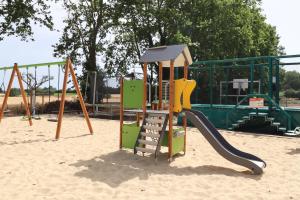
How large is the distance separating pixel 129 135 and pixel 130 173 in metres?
2.00

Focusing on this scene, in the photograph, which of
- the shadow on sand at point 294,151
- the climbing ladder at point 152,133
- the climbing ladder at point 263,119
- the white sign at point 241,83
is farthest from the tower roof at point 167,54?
the white sign at point 241,83

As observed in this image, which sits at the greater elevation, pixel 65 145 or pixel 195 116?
pixel 195 116

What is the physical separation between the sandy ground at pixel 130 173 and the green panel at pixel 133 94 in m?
1.14

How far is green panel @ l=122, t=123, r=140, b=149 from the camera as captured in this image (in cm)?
786

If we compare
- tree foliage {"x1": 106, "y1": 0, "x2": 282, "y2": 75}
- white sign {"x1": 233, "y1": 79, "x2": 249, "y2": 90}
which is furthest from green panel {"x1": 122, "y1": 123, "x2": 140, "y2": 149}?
tree foliage {"x1": 106, "y1": 0, "x2": 282, "y2": 75}

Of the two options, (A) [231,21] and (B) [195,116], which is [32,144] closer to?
(B) [195,116]

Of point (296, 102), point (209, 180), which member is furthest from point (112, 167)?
point (296, 102)

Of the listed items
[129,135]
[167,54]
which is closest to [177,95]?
[167,54]

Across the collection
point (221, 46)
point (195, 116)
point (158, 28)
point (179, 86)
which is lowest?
point (195, 116)

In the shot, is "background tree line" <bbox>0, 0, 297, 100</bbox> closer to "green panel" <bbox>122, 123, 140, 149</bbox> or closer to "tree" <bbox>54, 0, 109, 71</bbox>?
"tree" <bbox>54, 0, 109, 71</bbox>

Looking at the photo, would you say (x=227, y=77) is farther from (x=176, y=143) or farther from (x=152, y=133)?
(x=152, y=133)

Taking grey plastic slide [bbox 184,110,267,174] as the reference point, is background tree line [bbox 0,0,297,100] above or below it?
above

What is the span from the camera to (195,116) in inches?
281

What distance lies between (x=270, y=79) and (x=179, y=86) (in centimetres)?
630
